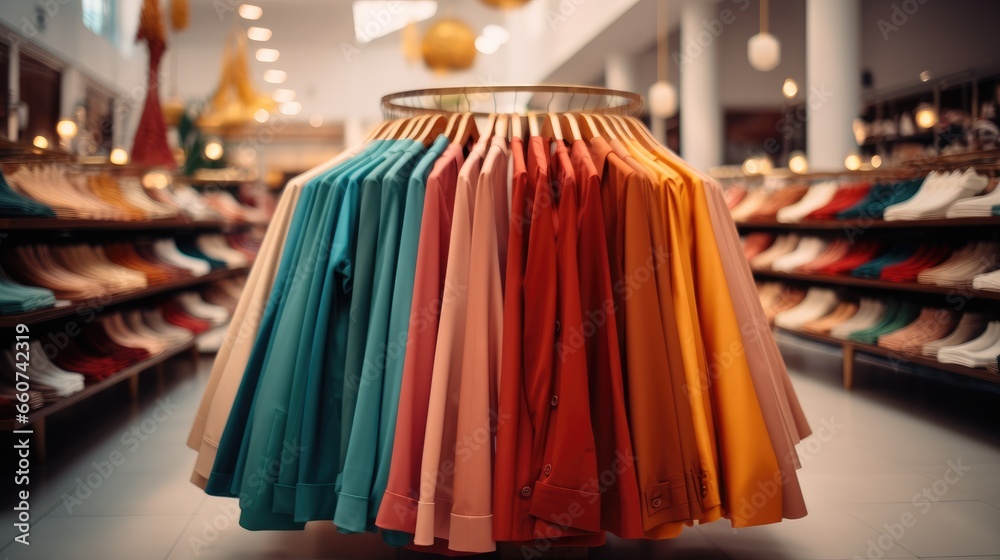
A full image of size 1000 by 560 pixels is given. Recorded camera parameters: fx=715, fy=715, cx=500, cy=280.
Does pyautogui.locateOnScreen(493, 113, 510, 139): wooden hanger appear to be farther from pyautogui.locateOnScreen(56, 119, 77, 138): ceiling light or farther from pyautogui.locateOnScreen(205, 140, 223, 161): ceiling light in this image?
pyautogui.locateOnScreen(56, 119, 77, 138): ceiling light

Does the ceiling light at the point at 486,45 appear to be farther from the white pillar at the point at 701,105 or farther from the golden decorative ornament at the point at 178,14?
the golden decorative ornament at the point at 178,14

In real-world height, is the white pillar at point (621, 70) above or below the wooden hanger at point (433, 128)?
above

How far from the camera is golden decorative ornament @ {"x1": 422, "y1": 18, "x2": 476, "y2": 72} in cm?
498

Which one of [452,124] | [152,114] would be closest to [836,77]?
[452,124]

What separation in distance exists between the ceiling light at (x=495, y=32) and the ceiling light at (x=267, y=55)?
4.62 metres

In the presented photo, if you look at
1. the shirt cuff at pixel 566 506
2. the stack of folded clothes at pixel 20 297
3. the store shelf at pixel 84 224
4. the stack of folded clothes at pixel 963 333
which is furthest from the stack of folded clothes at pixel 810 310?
the stack of folded clothes at pixel 20 297

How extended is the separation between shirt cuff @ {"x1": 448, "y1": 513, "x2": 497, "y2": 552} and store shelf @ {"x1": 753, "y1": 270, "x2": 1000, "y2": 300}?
2946mm

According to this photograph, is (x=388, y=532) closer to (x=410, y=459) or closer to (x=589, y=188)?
(x=410, y=459)

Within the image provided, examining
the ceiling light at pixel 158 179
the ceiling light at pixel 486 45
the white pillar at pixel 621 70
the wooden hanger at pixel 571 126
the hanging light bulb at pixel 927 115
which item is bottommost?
the wooden hanger at pixel 571 126

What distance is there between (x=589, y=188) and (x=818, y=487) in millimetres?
1728

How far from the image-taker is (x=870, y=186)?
5.03 m

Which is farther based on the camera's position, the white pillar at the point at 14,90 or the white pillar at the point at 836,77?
the white pillar at the point at 14,90

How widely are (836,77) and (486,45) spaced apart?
9.83 meters

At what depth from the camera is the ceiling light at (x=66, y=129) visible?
7493 mm
